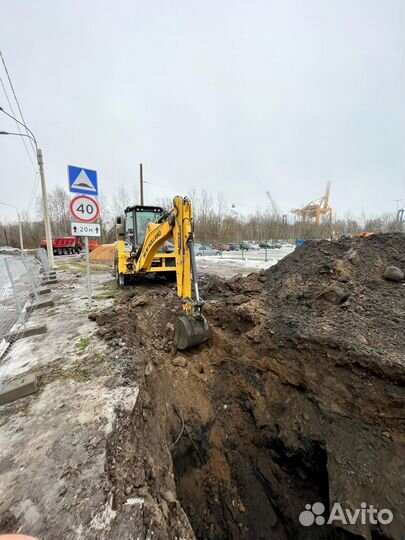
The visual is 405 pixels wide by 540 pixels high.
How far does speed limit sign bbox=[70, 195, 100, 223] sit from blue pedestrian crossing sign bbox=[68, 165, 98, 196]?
0.16 m

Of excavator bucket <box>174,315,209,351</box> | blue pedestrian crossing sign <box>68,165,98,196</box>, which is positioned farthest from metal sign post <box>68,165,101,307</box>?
excavator bucket <box>174,315,209,351</box>

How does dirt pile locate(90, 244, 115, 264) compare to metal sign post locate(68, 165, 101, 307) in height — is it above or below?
below

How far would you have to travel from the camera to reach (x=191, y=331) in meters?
3.76

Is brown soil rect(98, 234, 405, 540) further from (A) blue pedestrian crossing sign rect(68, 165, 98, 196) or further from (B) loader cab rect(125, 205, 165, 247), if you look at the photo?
(B) loader cab rect(125, 205, 165, 247)

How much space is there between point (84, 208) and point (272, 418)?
547 centimetres

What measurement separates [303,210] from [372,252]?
235 feet

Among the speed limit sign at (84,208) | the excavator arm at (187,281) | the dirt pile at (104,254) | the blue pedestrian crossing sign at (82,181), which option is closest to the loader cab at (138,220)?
the speed limit sign at (84,208)

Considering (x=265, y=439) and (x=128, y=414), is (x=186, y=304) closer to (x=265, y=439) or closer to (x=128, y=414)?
(x=128, y=414)

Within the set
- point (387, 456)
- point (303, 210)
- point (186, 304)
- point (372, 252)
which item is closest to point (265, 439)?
point (387, 456)

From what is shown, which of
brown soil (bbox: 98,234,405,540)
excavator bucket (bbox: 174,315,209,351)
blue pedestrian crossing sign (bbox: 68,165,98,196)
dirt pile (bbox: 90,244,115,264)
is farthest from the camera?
dirt pile (bbox: 90,244,115,264)

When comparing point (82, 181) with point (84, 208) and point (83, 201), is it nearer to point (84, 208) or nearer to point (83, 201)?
point (83, 201)

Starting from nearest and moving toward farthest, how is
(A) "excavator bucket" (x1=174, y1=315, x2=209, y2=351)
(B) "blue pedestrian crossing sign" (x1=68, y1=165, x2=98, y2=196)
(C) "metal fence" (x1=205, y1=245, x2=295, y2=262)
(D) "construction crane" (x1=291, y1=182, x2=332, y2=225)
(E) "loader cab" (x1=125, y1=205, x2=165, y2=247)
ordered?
(A) "excavator bucket" (x1=174, y1=315, x2=209, y2=351) → (B) "blue pedestrian crossing sign" (x1=68, y1=165, x2=98, y2=196) → (E) "loader cab" (x1=125, y1=205, x2=165, y2=247) → (C) "metal fence" (x1=205, y1=245, x2=295, y2=262) → (D) "construction crane" (x1=291, y1=182, x2=332, y2=225)

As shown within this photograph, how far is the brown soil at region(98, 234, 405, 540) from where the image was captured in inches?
92.4

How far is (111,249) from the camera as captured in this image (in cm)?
2153
